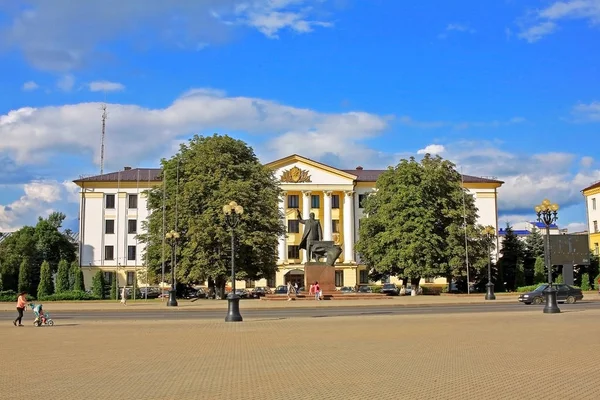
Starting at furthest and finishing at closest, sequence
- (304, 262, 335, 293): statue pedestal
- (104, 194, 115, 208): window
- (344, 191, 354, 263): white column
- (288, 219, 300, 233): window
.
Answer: (344, 191, 354, 263): white column
(288, 219, 300, 233): window
(104, 194, 115, 208): window
(304, 262, 335, 293): statue pedestal

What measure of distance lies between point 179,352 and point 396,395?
7441mm

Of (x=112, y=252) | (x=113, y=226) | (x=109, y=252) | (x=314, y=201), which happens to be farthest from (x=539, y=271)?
(x=109, y=252)

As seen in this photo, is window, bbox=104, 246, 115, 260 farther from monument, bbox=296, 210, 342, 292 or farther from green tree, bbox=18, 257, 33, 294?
monument, bbox=296, 210, 342, 292

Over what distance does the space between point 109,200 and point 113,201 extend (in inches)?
22.1

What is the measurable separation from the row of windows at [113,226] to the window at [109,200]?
2048mm

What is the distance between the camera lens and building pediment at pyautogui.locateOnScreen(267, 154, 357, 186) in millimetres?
87250

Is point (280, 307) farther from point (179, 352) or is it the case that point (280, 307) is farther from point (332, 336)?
point (179, 352)

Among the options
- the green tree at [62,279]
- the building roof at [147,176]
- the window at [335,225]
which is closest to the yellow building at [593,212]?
the building roof at [147,176]

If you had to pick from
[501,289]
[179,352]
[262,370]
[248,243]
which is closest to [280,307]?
[248,243]

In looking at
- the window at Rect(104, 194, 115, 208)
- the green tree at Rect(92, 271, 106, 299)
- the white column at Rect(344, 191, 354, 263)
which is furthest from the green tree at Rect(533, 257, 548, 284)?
→ the window at Rect(104, 194, 115, 208)

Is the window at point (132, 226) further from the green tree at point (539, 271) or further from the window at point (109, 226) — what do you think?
the green tree at point (539, 271)

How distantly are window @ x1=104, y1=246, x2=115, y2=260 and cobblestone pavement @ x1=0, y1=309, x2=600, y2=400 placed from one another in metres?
66.5

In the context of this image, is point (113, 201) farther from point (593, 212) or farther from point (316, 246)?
point (593, 212)

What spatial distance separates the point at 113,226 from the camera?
286ft
